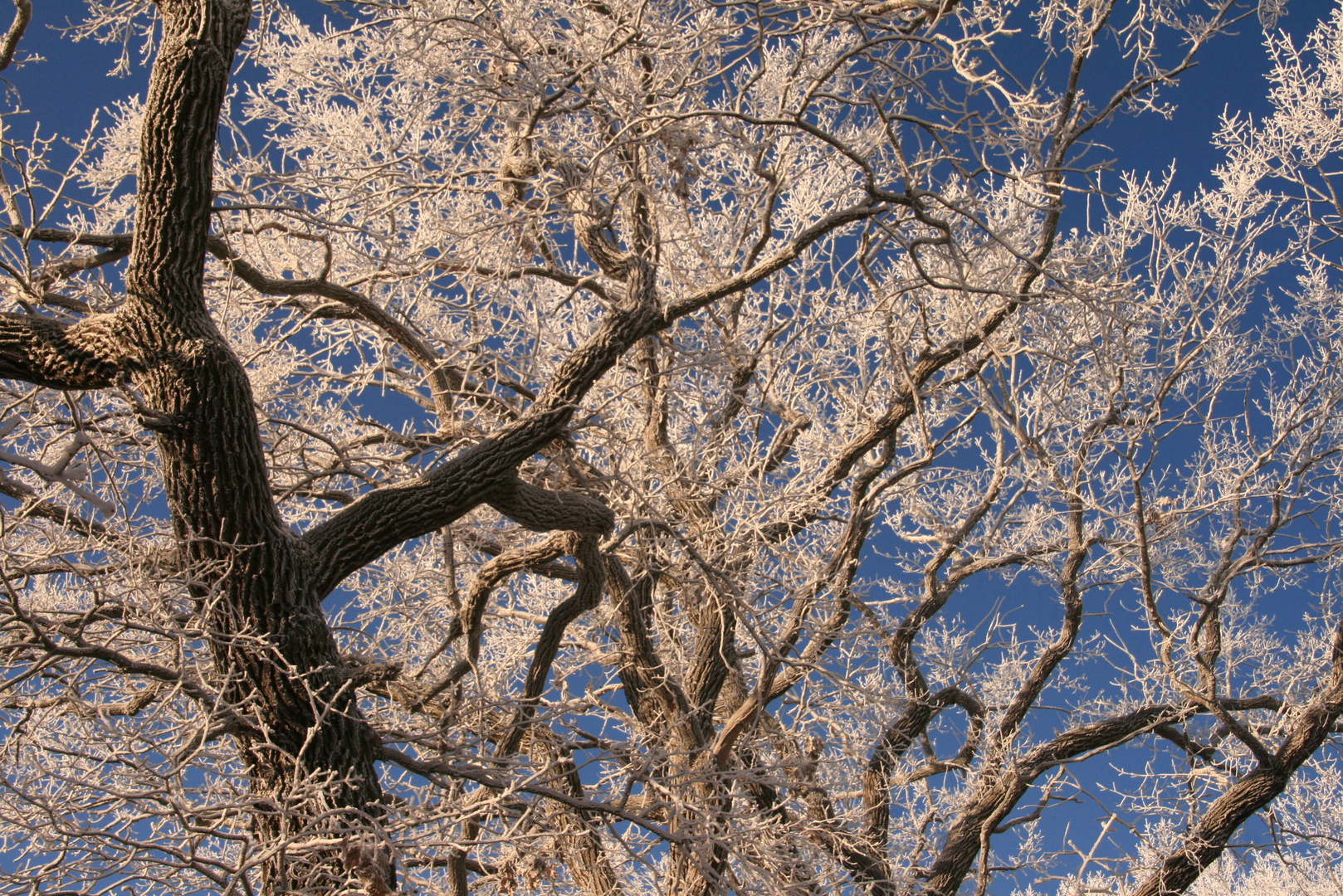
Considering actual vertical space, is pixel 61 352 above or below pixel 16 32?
below

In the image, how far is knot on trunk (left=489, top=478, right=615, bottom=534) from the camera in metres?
4.83

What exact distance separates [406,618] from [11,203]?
376cm

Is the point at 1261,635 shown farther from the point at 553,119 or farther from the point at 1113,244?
the point at 553,119

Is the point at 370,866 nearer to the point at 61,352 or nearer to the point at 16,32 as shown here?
the point at 61,352

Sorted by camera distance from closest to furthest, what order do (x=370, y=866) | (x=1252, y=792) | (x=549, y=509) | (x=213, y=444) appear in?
(x=370, y=866) → (x=213, y=444) → (x=549, y=509) → (x=1252, y=792)

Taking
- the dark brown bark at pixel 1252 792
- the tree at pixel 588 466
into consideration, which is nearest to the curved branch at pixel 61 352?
the tree at pixel 588 466

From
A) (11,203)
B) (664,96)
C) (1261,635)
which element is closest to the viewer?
(11,203)

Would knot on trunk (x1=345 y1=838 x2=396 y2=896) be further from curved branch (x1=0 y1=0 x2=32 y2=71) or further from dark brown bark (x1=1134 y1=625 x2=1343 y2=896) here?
dark brown bark (x1=1134 y1=625 x2=1343 y2=896)

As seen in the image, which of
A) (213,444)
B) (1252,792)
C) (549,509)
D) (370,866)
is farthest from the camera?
(1252,792)

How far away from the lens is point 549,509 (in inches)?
197

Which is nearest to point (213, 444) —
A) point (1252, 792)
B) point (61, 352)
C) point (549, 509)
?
point (61, 352)

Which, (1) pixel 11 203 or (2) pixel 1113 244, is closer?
(1) pixel 11 203

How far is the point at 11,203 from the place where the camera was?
4.33 metres

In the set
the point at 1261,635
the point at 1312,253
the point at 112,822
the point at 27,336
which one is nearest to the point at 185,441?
the point at 27,336
